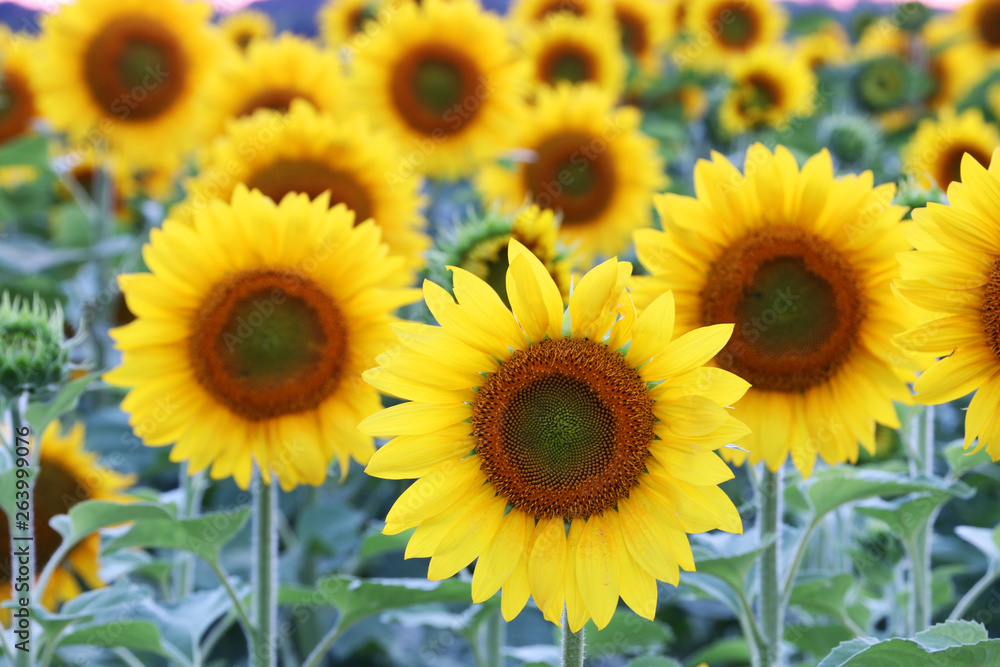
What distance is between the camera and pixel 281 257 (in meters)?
1.96

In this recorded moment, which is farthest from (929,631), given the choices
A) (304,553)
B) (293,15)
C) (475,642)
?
(293,15)

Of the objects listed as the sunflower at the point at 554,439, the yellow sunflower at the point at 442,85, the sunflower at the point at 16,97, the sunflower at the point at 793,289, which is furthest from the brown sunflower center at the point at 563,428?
the sunflower at the point at 16,97

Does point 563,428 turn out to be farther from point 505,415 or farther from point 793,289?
point 793,289

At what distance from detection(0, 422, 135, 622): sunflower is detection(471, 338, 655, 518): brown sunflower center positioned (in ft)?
4.81

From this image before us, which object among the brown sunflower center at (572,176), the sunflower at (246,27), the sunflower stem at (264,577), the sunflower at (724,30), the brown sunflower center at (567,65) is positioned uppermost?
the sunflower at (246,27)

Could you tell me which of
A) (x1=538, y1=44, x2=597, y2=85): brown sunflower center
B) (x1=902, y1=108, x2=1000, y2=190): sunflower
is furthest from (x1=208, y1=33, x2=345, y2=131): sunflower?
(x1=902, y1=108, x2=1000, y2=190): sunflower

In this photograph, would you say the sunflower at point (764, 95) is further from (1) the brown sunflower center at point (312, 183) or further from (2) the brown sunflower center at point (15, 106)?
(2) the brown sunflower center at point (15, 106)

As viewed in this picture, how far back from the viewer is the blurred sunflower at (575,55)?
4816 mm

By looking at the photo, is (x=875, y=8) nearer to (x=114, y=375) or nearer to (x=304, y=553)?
(x=304, y=553)

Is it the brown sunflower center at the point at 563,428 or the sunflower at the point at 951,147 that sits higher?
the sunflower at the point at 951,147

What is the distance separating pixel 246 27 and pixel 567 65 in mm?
2466

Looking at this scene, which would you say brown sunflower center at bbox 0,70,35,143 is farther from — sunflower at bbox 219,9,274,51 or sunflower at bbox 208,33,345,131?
sunflower at bbox 208,33,345,131

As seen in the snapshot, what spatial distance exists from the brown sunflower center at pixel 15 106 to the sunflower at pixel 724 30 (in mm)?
3433

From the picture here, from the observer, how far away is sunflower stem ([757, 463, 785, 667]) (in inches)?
71.4
